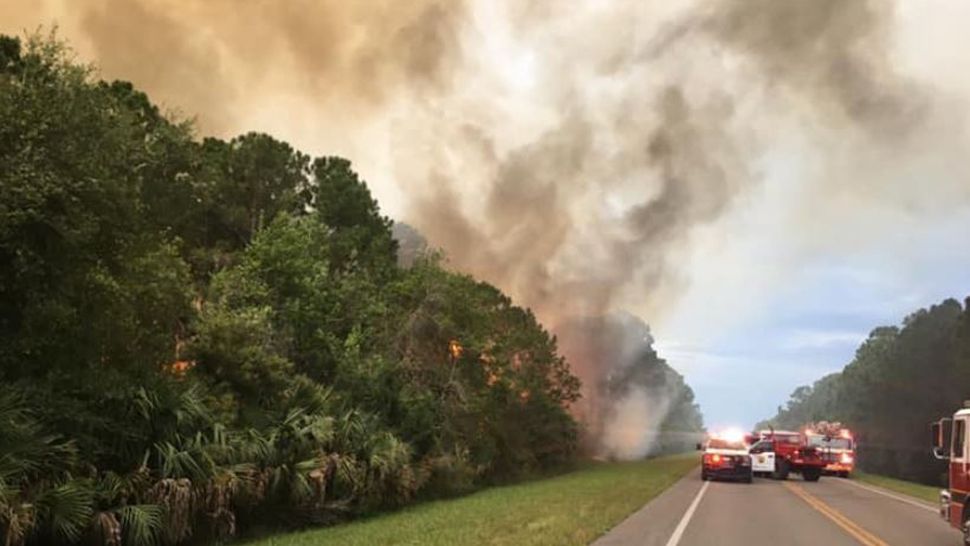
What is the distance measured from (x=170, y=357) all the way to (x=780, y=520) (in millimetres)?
14460

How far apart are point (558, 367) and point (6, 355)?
44.3 meters

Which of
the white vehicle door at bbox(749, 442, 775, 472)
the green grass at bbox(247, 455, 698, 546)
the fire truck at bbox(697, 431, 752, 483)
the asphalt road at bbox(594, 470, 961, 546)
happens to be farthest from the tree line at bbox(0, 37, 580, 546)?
the white vehicle door at bbox(749, 442, 775, 472)

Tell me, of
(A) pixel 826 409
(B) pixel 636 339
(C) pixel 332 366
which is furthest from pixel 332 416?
(A) pixel 826 409

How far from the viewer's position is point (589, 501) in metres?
25.9

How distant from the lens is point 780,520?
20672 millimetres

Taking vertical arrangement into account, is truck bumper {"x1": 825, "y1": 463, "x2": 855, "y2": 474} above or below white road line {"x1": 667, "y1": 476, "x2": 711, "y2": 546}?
above

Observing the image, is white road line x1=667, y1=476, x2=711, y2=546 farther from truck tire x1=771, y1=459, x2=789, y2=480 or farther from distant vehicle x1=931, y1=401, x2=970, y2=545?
truck tire x1=771, y1=459, x2=789, y2=480

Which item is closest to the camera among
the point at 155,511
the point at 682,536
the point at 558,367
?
the point at 155,511

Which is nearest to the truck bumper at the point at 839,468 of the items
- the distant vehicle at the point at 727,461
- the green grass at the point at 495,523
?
the distant vehicle at the point at 727,461

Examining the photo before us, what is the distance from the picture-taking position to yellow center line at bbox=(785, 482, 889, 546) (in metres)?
17.0

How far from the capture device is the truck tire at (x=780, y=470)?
41094 mm

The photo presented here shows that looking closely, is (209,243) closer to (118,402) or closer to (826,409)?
(118,402)

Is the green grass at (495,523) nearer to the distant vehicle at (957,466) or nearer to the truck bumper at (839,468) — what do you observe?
the distant vehicle at (957,466)

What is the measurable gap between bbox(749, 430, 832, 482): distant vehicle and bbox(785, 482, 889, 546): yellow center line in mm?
10487
